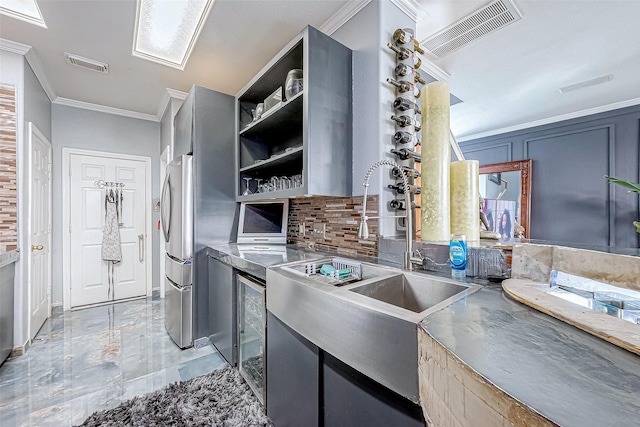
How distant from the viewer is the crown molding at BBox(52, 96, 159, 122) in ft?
11.3

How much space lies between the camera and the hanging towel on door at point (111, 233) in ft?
11.9

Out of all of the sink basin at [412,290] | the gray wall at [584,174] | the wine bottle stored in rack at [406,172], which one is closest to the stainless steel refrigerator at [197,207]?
the sink basin at [412,290]

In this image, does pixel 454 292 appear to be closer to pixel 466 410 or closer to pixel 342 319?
pixel 342 319

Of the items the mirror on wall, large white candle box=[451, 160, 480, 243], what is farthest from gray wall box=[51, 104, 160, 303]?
the mirror on wall

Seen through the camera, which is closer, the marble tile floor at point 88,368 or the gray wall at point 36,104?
the marble tile floor at point 88,368

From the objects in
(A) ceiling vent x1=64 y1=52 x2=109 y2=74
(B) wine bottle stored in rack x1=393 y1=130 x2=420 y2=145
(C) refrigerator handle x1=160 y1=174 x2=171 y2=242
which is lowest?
(C) refrigerator handle x1=160 y1=174 x2=171 y2=242

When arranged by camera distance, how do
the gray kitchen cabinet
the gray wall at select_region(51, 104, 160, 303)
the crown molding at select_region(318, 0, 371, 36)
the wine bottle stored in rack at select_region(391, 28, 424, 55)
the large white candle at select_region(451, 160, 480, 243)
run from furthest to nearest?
the gray wall at select_region(51, 104, 160, 303), the crown molding at select_region(318, 0, 371, 36), the wine bottle stored in rack at select_region(391, 28, 424, 55), the large white candle at select_region(451, 160, 480, 243), the gray kitchen cabinet

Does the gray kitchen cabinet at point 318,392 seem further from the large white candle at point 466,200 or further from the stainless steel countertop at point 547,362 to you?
the large white candle at point 466,200

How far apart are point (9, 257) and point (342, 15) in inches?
129

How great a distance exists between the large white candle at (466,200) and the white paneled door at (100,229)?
4150 millimetres

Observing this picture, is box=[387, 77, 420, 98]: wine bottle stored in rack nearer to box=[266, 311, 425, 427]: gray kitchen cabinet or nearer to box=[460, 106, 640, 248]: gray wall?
box=[266, 311, 425, 427]: gray kitchen cabinet

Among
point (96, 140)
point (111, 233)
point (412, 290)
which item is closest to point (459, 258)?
point (412, 290)

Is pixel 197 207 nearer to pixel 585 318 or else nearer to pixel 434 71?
pixel 585 318

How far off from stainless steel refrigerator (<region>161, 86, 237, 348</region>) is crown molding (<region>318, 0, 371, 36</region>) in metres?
1.13
